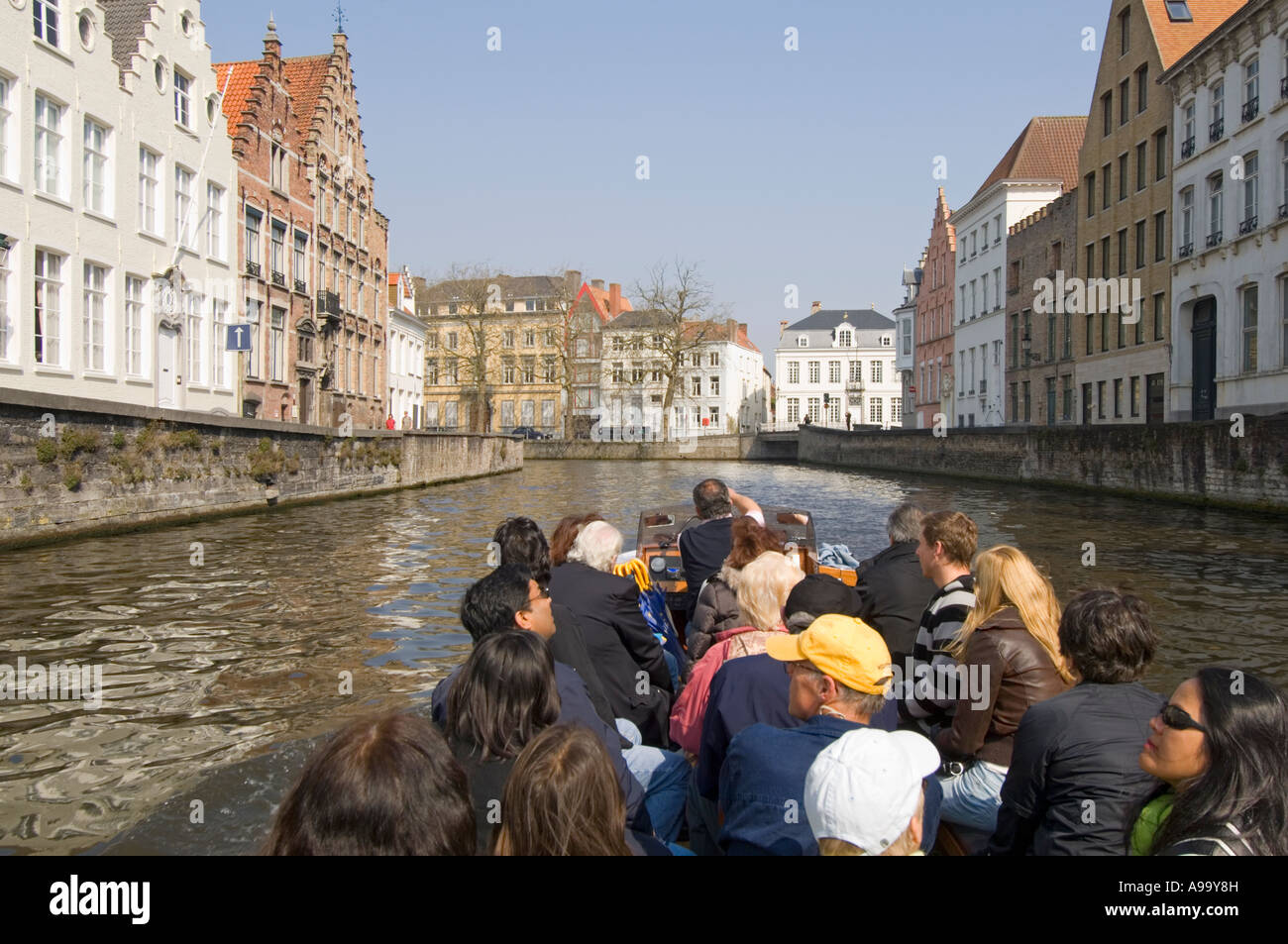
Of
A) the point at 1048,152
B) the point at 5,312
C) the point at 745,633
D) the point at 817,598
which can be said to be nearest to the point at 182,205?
the point at 5,312

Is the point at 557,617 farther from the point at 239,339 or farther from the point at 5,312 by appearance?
the point at 239,339

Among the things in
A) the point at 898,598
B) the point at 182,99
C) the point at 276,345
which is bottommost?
the point at 898,598

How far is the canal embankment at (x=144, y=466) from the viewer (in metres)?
14.2

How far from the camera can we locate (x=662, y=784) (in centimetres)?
440

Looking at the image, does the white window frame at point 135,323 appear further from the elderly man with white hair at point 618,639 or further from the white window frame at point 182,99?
the elderly man with white hair at point 618,639

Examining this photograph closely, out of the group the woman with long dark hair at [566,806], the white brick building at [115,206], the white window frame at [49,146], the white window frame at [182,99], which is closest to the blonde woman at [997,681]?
the woman with long dark hair at [566,806]

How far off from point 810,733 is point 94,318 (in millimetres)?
22981

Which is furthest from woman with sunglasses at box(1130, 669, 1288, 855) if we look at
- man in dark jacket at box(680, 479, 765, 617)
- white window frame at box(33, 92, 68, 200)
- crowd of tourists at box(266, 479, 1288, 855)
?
white window frame at box(33, 92, 68, 200)

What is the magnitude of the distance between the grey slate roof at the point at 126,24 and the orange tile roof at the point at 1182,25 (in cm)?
2871

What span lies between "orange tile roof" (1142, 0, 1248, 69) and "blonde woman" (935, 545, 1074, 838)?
34.4 metres

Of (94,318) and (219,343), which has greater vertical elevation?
(219,343)

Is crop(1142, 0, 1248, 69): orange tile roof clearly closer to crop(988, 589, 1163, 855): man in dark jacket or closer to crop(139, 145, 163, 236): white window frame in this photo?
crop(139, 145, 163, 236): white window frame

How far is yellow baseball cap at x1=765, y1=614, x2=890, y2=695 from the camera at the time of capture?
3.17m
